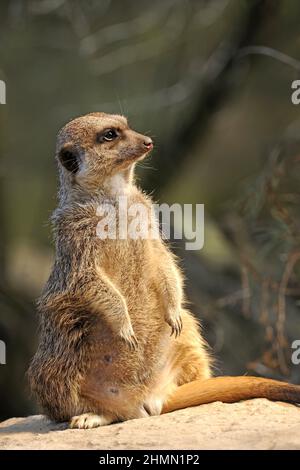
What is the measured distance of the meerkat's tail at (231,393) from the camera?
3572mm

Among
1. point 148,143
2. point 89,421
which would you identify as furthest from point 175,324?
point 148,143

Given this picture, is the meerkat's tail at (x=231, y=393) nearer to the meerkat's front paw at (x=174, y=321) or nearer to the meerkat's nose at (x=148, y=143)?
the meerkat's front paw at (x=174, y=321)

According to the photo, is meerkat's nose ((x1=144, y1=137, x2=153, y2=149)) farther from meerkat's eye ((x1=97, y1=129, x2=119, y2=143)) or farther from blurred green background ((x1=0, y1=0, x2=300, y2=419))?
blurred green background ((x1=0, y1=0, x2=300, y2=419))

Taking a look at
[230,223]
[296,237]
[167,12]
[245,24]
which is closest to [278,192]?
[296,237]

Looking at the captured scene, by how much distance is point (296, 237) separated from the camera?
529cm

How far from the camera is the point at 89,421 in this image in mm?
3436

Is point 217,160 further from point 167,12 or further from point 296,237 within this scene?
point 296,237

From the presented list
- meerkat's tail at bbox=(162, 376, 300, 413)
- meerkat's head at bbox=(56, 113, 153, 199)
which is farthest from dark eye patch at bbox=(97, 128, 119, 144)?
meerkat's tail at bbox=(162, 376, 300, 413)

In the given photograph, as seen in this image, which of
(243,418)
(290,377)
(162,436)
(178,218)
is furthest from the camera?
(178,218)

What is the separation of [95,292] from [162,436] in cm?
57

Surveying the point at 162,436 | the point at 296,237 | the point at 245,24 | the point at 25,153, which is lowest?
the point at 162,436

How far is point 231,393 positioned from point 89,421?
52 cm

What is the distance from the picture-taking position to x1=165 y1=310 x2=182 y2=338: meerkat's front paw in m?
3.55

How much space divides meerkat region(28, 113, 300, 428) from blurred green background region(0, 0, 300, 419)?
2.54 m
